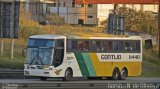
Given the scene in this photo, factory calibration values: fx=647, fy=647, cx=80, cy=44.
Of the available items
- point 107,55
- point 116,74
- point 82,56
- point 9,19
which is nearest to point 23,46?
point 9,19

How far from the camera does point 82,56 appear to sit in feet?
132

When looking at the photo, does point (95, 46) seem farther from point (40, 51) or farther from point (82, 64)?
point (40, 51)

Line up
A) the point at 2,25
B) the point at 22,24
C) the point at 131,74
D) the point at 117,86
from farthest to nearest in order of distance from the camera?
the point at 22,24
the point at 2,25
the point at 131,74
the point at 117,86

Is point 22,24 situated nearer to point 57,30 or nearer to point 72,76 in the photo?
point 57,30

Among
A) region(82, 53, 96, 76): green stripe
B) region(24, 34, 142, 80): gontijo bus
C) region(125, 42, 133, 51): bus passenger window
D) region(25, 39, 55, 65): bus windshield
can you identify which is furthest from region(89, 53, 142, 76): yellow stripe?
region(25, 39, 55, 65): bus windshield

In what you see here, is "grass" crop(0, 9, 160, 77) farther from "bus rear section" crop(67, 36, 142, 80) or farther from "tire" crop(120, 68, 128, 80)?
"tire" crop(120, 68, 128, 80)

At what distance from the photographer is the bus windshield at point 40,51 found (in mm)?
38812

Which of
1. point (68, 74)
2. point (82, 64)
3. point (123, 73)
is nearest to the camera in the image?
point (68, 74)

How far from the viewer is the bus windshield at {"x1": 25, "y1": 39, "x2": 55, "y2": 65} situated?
38.8m

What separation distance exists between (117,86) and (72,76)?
38.7 ft

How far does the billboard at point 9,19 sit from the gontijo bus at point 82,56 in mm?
Result: 8755

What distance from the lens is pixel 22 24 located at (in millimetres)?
68062

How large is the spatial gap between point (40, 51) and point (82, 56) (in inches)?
115

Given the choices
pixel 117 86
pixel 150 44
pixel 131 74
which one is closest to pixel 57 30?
pixel 150 44
